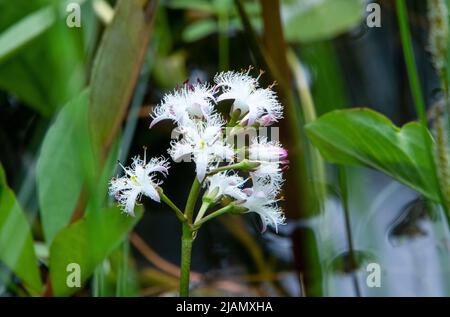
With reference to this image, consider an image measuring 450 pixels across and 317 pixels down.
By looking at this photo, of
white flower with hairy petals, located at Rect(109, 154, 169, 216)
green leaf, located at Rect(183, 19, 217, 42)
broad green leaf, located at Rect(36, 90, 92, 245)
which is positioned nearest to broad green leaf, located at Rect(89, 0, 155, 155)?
broad green leaf, located at Rect(36, 90, 92, 245)

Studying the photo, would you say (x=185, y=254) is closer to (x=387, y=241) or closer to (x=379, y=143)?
(x=379, y=143)

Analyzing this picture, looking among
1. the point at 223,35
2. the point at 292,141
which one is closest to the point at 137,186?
the point at 292,141

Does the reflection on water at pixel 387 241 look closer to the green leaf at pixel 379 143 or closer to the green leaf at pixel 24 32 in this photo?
the green leaf at pixel 379 143

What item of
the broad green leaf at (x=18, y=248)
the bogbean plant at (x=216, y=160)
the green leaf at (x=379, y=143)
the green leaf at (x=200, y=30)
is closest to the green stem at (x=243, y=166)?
the bogbean plant at (x=216, y=160)

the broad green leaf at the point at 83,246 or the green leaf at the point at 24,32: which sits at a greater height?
the green leaf at the point at 24,32

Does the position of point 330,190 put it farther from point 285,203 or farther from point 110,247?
point 110,247

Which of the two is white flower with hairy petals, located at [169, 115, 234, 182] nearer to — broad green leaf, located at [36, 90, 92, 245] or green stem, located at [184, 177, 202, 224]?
green stem, located at [184, 177, 202, 224]
